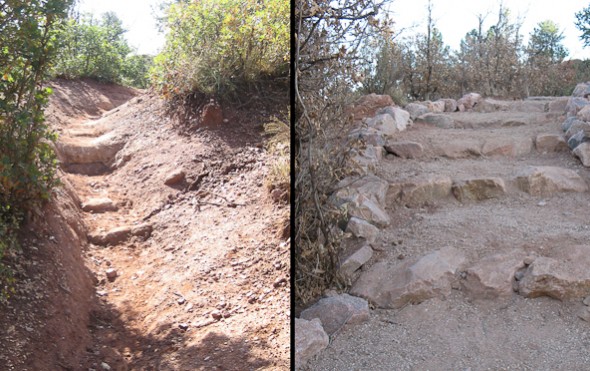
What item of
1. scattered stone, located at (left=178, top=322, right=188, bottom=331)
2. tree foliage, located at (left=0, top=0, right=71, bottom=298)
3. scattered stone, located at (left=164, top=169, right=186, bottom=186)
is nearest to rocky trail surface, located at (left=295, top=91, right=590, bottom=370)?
scattered stone, located at (left=178, top=322, right=188, bottom=331)

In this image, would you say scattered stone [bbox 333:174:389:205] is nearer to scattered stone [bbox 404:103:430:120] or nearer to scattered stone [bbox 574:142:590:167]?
scattered stone [bbox 574:142:590:167]

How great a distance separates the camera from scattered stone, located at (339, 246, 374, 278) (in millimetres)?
2678

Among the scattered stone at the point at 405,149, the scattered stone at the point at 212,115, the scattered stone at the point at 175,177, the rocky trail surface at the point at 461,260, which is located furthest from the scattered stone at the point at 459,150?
the scattered stone at the point at 175,177

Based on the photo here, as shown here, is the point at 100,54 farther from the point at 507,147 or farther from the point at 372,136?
the point at 507,147

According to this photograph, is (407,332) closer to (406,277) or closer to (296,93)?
(406,277)

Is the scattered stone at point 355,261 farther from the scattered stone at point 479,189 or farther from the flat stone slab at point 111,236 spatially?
the flat stone slab at point 111,236

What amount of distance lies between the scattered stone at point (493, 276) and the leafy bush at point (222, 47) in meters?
1.12

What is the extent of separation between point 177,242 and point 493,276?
1.30 metres

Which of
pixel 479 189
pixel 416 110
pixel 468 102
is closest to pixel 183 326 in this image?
pixel 479 189

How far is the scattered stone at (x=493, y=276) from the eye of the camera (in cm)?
246

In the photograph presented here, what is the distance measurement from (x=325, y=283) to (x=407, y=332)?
0.43 m

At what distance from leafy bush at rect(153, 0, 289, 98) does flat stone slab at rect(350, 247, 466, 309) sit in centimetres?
96

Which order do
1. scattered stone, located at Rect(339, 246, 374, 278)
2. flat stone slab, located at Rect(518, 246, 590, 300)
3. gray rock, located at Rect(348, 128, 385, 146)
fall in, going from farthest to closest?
gray rock, located at Rect(348, 128, 385, 146) → scattered stone, located at Rect(339, 246, 374, 278) → flat stone slab, located at Rect(518, 246, 590, 300)

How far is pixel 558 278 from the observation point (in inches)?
93.8
